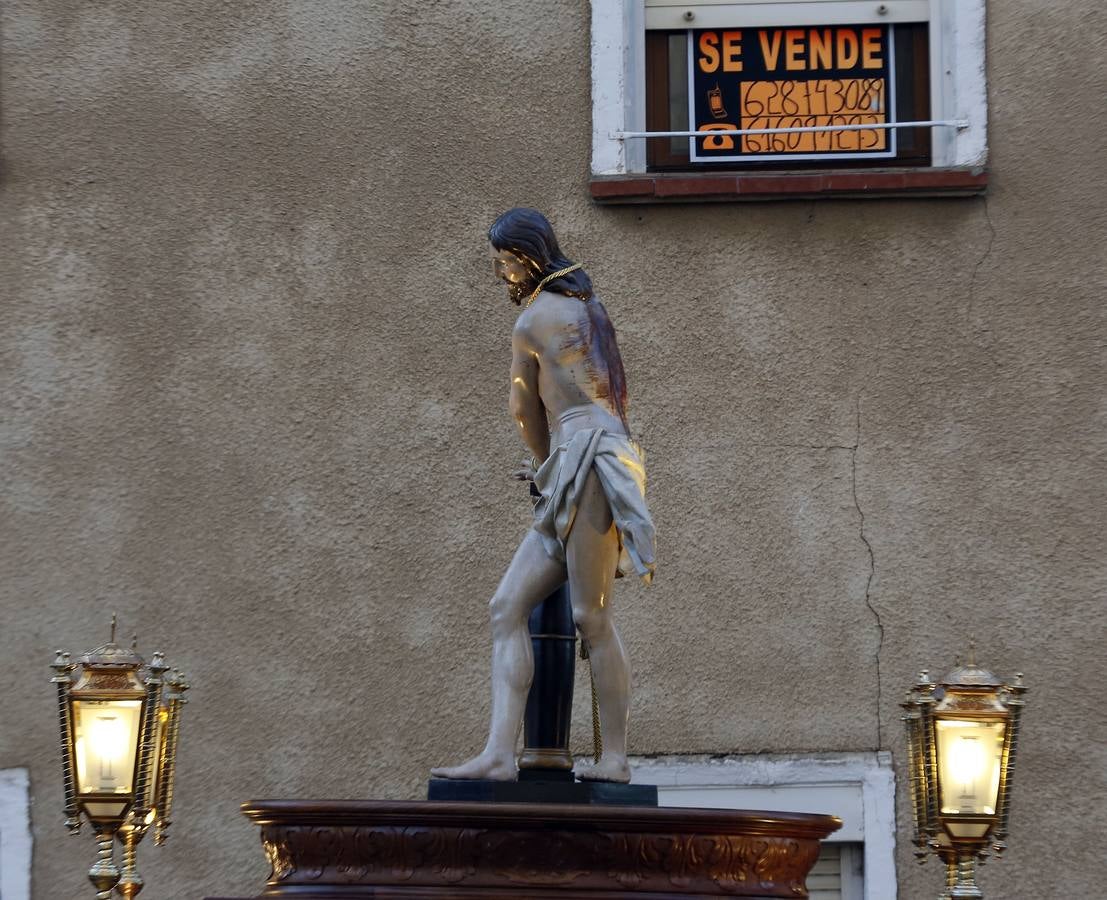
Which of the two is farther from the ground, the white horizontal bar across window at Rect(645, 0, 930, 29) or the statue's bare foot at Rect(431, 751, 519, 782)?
the white horizontal bar across window at Rect(645, 0, 930, 29)

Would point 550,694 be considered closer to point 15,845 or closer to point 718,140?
point 15,845

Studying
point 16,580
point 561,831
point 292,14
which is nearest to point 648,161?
point 292,14

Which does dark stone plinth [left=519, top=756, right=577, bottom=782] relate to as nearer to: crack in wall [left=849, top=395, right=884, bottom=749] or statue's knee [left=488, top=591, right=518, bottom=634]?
statue's knee [left=488, top=591, right=518, bottom=634]

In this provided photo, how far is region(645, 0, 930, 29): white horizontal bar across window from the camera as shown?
10281 millimetres

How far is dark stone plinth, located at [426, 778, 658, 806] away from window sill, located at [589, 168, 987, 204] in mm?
3582

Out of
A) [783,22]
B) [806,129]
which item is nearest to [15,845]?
[806,129]

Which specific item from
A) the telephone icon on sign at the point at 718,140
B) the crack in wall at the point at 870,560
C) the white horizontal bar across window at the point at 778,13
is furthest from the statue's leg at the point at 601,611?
the white horizontal bar across window at the point at 778,13

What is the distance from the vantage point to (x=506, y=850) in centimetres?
631

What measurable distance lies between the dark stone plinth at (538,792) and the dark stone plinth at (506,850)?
332 millimetres

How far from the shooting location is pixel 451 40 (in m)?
10.1

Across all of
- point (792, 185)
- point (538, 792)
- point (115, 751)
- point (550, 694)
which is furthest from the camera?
point (792, 185)

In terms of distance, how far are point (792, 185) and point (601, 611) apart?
3401 millimetres

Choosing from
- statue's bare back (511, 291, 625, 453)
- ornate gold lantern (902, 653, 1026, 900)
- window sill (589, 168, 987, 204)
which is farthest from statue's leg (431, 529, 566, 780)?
window sill (589, 168, 987, 204)

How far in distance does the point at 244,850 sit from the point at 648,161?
3.16 meters
